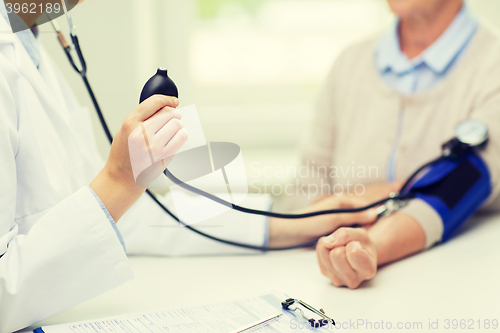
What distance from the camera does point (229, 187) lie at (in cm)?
42

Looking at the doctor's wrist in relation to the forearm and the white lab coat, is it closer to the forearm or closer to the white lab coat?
the white lab coat

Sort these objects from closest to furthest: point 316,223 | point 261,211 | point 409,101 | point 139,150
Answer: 1. point 139,150
2. point 261,211
3. point 316,223
4. point 409,101

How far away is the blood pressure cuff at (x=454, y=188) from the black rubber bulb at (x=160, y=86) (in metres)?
0.47

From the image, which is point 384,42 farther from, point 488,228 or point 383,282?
point 383,282

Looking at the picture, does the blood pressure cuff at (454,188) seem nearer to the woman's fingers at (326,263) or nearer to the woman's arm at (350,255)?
the woman's arm at (350,255)

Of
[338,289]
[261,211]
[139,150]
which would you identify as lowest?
[338,289]

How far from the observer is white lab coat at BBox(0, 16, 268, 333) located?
1.20 ft

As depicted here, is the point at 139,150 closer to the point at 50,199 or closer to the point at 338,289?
the point at 50,199

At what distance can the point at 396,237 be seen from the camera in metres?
0.58

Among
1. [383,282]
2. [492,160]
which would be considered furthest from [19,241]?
[492,160]

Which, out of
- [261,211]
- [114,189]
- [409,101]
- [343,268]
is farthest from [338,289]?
[409,101]

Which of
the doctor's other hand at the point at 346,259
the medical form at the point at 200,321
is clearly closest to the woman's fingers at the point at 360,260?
the doctor's other hand at the point at 346,259

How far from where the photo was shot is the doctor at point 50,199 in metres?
0.36

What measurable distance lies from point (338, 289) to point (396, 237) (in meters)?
0.15
